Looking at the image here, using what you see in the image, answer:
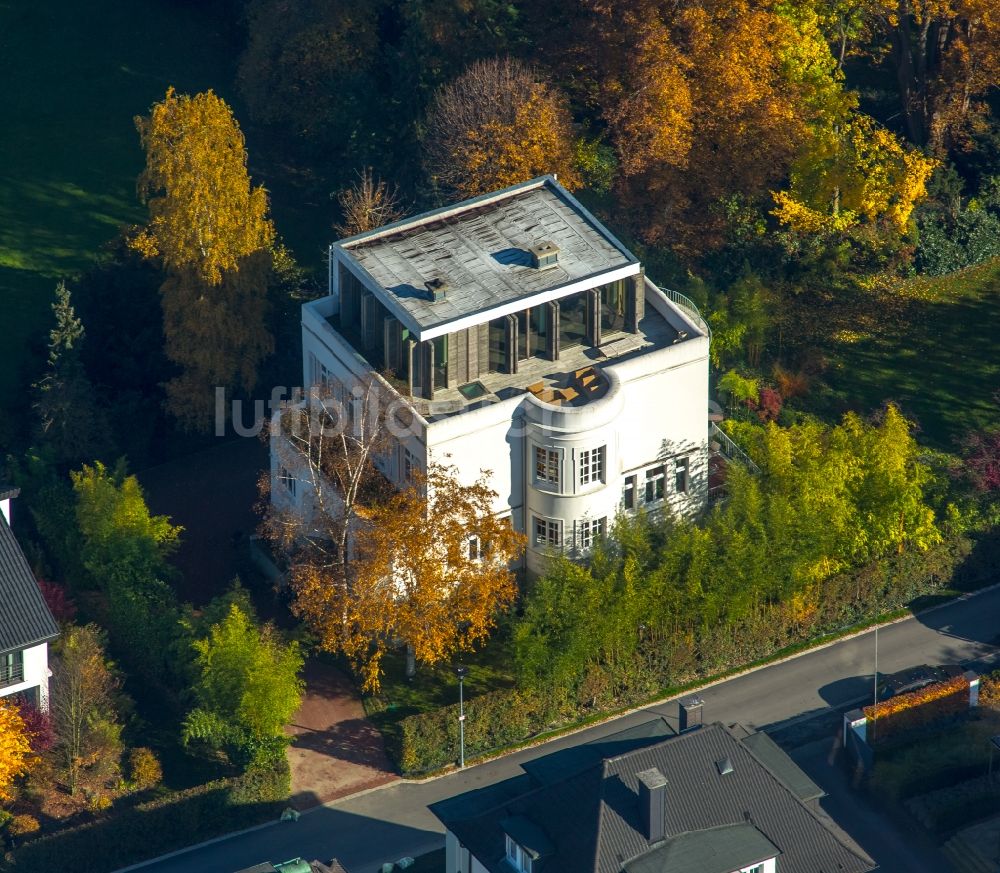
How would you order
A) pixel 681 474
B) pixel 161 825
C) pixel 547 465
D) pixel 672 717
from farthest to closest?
pixel 681 474, pixel 547 465, pixel 672 717, pixel 161 825

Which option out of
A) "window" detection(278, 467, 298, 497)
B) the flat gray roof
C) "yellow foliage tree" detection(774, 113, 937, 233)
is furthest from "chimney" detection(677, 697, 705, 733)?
"yellow foliage tree" detection(774, 113, 937, 233)

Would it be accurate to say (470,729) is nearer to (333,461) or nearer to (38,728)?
(333,461)

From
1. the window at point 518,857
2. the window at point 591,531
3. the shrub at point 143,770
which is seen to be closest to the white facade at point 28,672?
the shrub at point 143,770

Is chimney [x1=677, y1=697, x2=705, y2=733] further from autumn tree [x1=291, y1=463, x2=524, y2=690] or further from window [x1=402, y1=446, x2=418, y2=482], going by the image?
window [x1=402, y1=446, x2=418, y2=482]

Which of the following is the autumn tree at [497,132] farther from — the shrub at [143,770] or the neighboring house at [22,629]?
the shrub at [143,770]

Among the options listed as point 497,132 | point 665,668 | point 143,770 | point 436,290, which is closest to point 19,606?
point 143,770

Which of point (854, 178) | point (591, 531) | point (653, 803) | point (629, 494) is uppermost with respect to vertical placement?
point (854, 178)
